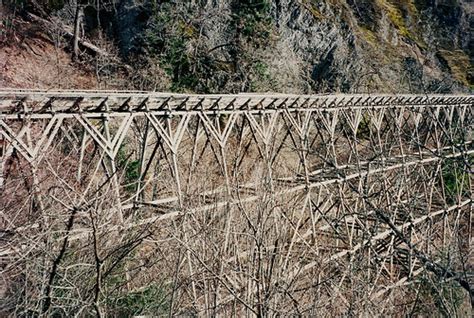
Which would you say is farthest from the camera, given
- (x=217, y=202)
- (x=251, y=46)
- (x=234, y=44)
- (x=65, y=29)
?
(x=251, y=46)

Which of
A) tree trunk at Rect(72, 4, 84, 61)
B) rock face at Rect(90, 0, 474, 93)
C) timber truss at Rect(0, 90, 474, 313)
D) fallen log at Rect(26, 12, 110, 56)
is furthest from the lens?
rock face at Rect(90, 0, 474, 93)

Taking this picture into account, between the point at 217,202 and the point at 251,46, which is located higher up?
the point at 217,202

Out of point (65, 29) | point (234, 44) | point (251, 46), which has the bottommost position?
point (251, 46)

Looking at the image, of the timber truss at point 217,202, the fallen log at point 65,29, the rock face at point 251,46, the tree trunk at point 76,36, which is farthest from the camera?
the rock face at point 251,46

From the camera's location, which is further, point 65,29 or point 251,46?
point 251,46

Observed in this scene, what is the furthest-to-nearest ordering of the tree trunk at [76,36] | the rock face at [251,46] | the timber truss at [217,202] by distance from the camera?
the rock face at [251,46] → the tree trunk at [76,36] → the timber truss at [217,202]

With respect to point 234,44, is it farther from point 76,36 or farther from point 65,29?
point 65,29

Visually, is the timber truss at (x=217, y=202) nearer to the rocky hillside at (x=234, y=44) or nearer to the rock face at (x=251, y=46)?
the rocky hillside at (x=234, y=44)

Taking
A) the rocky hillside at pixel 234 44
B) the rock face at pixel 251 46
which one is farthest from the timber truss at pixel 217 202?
the rock face at pixel 251 46

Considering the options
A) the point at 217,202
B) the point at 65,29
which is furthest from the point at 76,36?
the point at 217,202

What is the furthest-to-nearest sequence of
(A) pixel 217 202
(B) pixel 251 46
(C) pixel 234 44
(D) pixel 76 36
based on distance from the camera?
(B) pixel 251 46 < (C) pixel 234 44 < (D) pixel 76 36 < (A) pixel 217 202

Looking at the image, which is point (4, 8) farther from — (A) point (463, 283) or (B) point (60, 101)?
(A) point (463, 283)

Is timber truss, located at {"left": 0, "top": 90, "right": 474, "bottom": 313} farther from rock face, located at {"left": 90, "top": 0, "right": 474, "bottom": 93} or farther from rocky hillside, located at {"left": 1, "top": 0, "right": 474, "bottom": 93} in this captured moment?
rock face, located at {"left": 90, "top": 0, "right": 474, "bottom": 93}

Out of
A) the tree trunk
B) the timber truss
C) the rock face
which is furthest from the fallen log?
the timber truss
